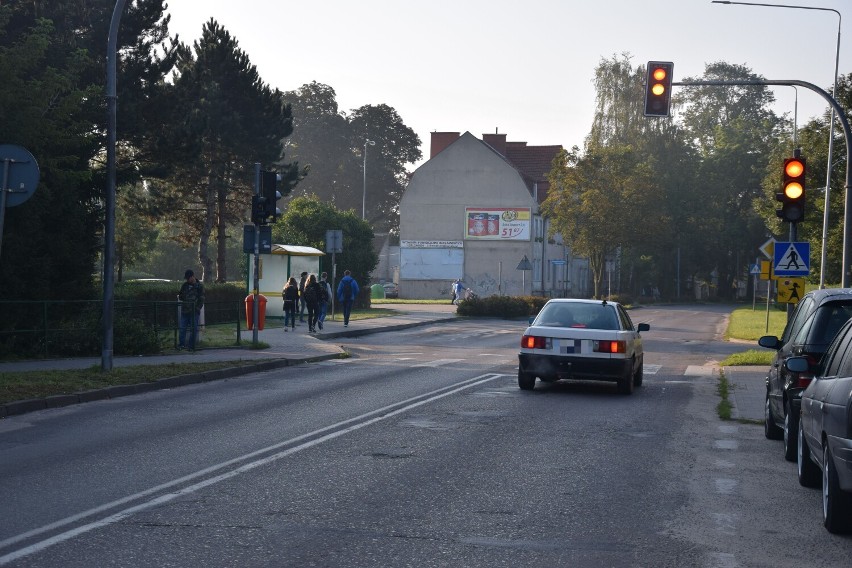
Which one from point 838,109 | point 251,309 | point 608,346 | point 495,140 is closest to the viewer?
point 608,346

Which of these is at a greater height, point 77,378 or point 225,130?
point 225,130

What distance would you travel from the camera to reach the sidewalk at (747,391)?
15079 millimetres

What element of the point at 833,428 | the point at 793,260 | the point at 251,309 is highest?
the point at 793,260

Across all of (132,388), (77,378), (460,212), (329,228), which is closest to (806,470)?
(132,388)

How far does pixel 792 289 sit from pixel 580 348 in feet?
18.9

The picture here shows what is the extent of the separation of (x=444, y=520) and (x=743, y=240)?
3722 inches

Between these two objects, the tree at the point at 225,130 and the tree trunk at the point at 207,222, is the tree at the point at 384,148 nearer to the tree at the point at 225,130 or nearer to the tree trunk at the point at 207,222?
the tree at the point at 225,130

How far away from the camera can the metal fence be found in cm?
→ 2059

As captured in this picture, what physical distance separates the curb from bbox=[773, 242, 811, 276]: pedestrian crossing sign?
9.84 metres

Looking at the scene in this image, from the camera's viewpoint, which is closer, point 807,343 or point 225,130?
point 807,343

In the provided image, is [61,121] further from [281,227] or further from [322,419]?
[281,227]

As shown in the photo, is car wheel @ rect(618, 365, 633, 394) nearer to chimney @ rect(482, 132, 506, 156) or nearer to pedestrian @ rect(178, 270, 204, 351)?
pedestrian @ rect(178, 270, 204, 351)

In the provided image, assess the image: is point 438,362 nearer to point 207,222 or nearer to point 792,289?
point 792,289

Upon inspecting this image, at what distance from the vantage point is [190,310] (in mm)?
25156
